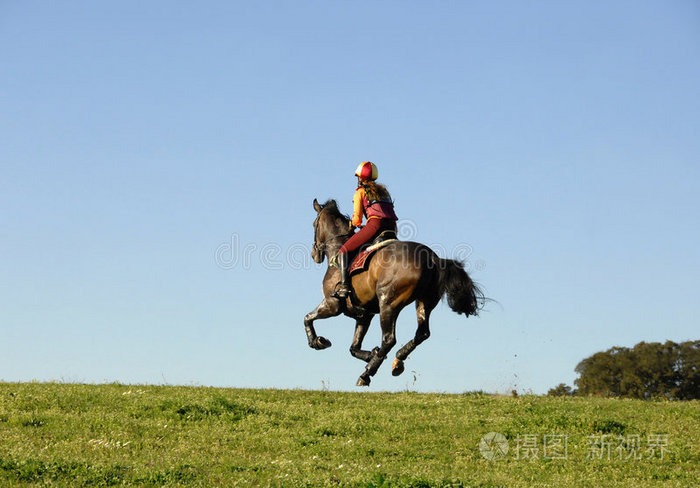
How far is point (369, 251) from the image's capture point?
2059 cm

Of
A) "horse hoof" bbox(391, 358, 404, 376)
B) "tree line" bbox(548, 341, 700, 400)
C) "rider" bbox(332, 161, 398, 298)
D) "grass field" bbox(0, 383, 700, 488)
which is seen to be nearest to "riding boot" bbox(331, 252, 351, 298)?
"rider" bbox(332, 161, 398, 298)

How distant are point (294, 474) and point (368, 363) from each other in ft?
27.5

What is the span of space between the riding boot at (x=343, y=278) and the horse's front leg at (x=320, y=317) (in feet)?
1.30

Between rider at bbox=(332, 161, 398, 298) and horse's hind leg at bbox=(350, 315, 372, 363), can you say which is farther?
horse's hind leg at bbox=(350, 315, 372, 363)

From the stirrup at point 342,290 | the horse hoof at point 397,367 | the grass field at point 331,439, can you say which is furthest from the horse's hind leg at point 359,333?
the grass field at point 331,439

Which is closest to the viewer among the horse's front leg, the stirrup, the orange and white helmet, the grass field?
the grass field

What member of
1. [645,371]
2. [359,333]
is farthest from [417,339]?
[645,371]

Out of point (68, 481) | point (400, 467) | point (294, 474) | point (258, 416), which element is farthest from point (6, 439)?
point (400, 467)

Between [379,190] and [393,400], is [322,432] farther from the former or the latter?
[379,190]

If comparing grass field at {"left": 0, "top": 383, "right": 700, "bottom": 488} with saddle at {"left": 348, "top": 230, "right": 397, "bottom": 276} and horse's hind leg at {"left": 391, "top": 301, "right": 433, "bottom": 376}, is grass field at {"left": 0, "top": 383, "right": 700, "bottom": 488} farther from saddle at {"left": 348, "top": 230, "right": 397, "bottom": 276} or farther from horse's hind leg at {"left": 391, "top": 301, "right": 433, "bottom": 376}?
saddle at {"left": 348, "top": 230, "right": 397, "bottom": 276}

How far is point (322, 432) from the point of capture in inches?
631

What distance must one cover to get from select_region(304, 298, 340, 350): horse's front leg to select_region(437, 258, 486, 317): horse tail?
287 centimetres

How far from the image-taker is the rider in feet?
68.8

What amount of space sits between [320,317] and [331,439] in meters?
6.25
